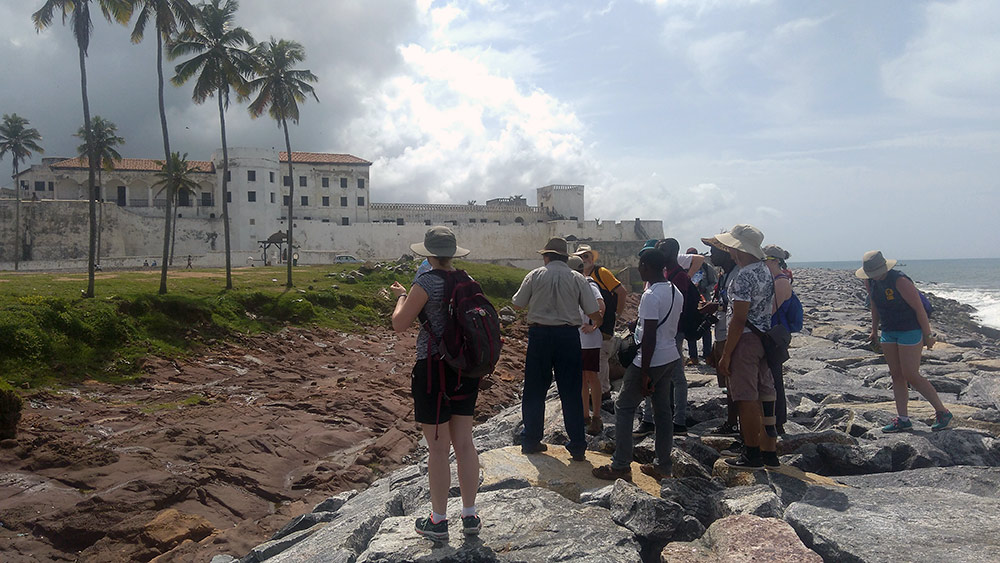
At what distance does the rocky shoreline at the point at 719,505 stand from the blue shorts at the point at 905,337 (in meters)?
0.83

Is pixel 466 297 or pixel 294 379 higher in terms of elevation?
pixel 466 297

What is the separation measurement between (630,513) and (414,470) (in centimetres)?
266

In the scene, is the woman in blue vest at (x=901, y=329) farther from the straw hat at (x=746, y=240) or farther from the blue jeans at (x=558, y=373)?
the blue jeans at (x=558, y=373)

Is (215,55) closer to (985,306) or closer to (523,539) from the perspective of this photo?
(523,539)

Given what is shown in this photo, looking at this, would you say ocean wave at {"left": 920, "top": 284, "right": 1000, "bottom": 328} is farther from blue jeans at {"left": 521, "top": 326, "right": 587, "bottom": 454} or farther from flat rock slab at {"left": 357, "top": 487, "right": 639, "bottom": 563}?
flat rock slab at {"left": 357, "top": 487, "right": 639, "bottom": 563}

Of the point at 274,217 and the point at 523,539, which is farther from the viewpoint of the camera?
the point at 274,217

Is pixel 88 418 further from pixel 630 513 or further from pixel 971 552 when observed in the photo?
pixel 971 552

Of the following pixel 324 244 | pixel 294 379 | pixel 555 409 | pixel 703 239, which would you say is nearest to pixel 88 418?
pixel 294 379

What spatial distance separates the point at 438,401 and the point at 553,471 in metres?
1.74

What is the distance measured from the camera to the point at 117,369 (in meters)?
11.7

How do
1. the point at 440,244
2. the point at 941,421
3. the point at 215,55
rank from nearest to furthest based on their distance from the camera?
the point at 440,244
the point at 941,421
the point at 215,55

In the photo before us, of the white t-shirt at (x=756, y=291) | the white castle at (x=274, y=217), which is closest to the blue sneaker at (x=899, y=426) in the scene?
the white t-shirt at (x=756, y=291)

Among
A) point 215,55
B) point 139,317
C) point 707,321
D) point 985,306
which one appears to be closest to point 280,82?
point 215,55

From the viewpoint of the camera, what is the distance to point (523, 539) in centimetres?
390
